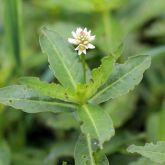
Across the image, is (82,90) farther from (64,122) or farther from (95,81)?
(64,122)

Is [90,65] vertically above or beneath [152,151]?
above

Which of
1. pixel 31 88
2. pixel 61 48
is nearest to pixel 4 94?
pixel 31 88

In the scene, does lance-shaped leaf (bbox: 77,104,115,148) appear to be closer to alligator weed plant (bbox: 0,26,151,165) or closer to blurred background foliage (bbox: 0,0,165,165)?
alligator weed plant (bbox: 0,26,151,165)

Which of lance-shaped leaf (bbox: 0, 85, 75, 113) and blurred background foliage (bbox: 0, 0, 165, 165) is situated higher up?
blurred background foliage (bbox: 0, 0, 165, 165)

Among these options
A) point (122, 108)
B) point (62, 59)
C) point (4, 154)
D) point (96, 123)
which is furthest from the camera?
point (122, 108)

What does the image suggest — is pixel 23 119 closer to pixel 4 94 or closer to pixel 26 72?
pixel 26 72

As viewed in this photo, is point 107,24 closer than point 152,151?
No

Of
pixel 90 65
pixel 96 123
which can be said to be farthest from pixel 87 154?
pixel 90 65

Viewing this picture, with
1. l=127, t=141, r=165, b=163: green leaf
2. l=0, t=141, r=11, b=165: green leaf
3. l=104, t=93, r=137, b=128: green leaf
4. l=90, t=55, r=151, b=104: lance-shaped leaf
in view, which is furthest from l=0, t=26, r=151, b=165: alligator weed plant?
l=104, t=93, r=137, b=128: green leaf
